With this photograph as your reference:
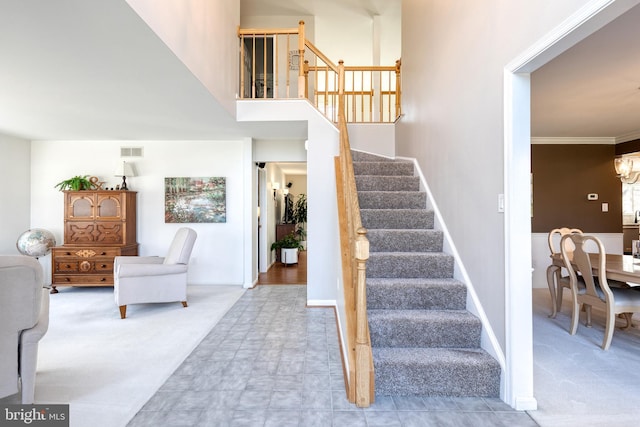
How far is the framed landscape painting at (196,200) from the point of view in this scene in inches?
217

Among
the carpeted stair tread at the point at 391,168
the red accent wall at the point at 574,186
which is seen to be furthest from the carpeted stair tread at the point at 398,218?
the red accent wall at the point at 574,186

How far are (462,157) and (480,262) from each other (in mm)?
869

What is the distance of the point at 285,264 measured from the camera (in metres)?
7.56

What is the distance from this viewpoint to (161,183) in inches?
218

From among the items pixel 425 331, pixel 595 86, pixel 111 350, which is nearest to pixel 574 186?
pixel 595 86

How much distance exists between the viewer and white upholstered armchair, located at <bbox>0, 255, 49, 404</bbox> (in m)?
1.84

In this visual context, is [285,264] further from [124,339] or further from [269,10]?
[269,10]

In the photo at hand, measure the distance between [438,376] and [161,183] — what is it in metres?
5.15

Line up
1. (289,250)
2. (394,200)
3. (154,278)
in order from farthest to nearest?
(289,250) → (154,278) → (394,200)

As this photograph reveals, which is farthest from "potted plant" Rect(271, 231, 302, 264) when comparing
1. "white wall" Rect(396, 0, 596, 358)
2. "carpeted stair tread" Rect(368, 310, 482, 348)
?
"carpeted stair tread" Rect(368, 310, 482, 348)

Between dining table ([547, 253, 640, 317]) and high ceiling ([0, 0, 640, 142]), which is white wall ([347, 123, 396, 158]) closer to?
high ceiling ([0, 0, 640, 142])

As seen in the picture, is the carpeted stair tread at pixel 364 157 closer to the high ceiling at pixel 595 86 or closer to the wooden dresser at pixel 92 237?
the high ceiling at pixel 595 86

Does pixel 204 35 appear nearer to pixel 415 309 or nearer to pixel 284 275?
pixel 415 309

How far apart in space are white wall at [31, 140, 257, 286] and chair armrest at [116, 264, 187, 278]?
1.37 meters
